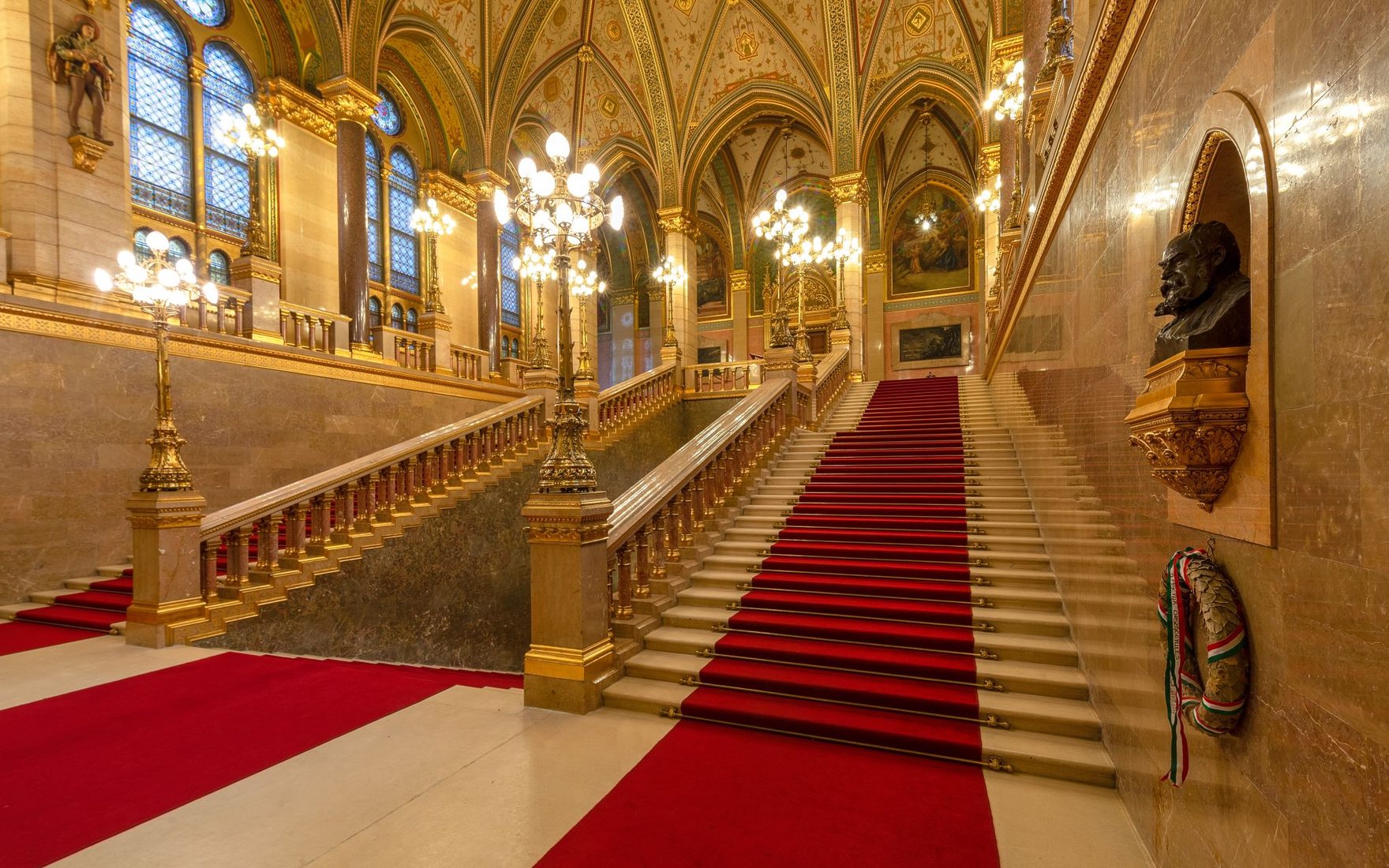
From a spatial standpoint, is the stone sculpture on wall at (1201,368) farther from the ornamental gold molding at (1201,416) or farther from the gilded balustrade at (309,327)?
the gilded balustrade at (309,327)

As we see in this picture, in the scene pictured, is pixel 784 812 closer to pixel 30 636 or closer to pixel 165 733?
pixel 165 733

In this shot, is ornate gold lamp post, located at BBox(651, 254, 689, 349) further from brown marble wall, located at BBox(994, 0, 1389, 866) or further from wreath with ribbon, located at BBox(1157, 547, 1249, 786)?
wreath with ribbon, located at BBox(1157, 547, 1249, 786)

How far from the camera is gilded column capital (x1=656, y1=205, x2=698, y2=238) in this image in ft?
65.5

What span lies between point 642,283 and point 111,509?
2194 centimetres

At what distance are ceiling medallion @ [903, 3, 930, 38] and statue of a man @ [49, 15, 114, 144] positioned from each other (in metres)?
17.6

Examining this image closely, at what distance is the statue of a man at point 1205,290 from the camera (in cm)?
177

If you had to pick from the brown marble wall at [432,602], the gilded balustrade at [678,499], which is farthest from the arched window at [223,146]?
the gilded balustrade at [678,499]

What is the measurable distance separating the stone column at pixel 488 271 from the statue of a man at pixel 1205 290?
671 inches

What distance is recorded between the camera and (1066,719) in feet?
11.8

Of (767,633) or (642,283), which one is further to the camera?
(642,283)

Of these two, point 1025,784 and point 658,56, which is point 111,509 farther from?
point 658,56

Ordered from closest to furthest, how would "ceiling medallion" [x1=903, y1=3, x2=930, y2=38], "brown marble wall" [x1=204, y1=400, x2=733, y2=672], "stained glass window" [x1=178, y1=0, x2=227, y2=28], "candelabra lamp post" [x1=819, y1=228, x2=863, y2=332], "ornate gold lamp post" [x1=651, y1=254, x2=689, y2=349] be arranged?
"brown marble wall" [x1=204, y1=400, x2=733, y2=672] < "stained glass window" [x1=178, y1=0, x2=227, y2=28] < "ceiling medallion" [x1=903, y1=3, x2=930, y2=38] < "candelabra lamp post" [x1=819, y1=228, x2=863, y2=332] < "ornate gold lamp post" [x1=651, y1=254, x2=689, y2=349]

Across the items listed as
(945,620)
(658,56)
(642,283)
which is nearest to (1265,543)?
(945,620)

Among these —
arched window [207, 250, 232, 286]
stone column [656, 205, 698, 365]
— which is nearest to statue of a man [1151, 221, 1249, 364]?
arched window [207, 250, 232, 286]
